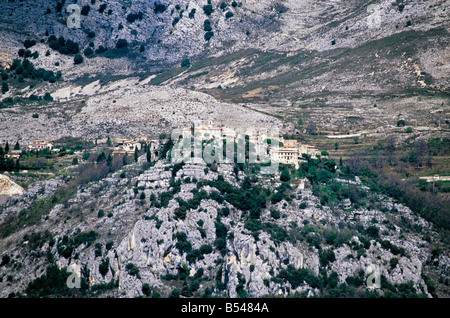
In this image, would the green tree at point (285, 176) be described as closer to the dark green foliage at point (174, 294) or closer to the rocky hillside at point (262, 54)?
the dark green foliage at point (174, 294)

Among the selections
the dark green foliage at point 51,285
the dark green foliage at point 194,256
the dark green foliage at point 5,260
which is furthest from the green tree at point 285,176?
the dark green foliage at point 5,260

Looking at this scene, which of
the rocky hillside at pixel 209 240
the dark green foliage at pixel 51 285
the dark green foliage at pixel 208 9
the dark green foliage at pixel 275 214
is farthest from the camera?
the dark green foliage at pixel 208 9

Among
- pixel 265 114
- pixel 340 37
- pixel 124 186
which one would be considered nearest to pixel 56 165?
pixel 124 186

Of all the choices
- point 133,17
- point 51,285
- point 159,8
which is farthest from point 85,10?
point 51,285

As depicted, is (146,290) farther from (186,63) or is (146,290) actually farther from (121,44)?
(121,44)

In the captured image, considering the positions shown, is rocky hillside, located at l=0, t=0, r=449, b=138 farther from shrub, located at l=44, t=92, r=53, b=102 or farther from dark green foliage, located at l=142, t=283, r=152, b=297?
dark green foliage, located at l=142, t=283, r=152, b=297

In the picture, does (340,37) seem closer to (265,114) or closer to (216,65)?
(216,65)

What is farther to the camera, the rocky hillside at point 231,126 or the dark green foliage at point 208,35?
the dark green foliage at point 208,35
